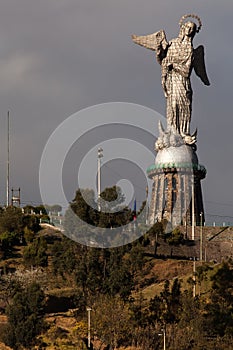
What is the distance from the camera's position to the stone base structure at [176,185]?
78.5 metres

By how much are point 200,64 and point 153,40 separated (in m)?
5.09

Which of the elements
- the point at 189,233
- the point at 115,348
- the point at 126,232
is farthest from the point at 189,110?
the point at 115,348

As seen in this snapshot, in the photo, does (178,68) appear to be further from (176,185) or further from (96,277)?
(96,277)

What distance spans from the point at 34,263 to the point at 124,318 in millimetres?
15758

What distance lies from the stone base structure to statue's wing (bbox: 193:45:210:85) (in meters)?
7.20

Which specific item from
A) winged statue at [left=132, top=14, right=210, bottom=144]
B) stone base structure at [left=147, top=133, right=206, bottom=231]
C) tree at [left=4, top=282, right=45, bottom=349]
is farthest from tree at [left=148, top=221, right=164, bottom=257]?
tree at [left=4, top=282, right=45, bottom=349]

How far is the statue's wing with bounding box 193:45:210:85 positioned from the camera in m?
81.9

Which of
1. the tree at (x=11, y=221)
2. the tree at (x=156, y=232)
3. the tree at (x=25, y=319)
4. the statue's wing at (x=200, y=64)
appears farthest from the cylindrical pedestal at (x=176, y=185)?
the tree at (x=25, y=319)

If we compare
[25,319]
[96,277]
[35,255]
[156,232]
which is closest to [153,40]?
[156,232]

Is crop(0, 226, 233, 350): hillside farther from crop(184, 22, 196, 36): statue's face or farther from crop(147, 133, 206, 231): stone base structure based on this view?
crop(184, 22, 196, 36): statue's face

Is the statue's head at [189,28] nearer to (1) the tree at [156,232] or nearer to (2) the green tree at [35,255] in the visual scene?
(1) the tree at [156,232]

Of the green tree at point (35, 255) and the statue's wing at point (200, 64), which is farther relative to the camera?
the statue's wing at point (200, 64)

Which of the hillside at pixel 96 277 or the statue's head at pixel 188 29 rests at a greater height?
the statue's head at pixel 188 29

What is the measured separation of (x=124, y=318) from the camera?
46.7 metres
